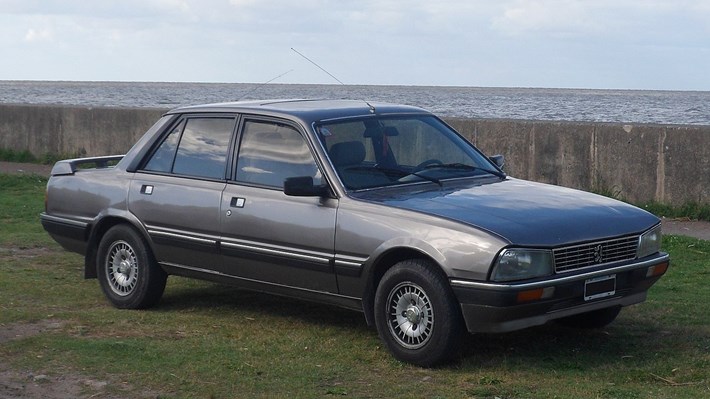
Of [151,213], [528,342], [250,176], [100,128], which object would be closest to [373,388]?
[528,342]

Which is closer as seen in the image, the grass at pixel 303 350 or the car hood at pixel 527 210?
the grass at pixel 303 350

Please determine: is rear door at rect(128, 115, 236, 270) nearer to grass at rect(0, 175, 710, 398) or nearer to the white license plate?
grass at rect(0, 175, 710, 398)

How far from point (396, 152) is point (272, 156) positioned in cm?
83

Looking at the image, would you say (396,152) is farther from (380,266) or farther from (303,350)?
(303,350)

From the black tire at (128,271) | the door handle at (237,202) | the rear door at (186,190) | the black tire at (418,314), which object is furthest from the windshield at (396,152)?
the black tire at (128,271)

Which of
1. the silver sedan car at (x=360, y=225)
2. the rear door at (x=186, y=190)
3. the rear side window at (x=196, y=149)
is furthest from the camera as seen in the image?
the rear side window at (x=196, y=149)

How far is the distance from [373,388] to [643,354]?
1.82 metres

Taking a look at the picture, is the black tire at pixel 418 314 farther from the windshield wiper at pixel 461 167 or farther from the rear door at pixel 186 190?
the rear door at pixel 186 190

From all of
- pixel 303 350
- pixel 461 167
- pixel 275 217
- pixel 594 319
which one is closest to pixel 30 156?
pixel 275 217

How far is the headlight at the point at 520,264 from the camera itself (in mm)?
6641

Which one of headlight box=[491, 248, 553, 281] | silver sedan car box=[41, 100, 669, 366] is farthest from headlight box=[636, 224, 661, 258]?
headlight box=[491, 248, 553, 281]

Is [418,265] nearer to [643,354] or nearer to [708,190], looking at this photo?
[643,354]

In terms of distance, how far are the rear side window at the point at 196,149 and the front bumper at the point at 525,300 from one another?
2.30 metres

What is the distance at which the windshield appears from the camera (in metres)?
7.74
